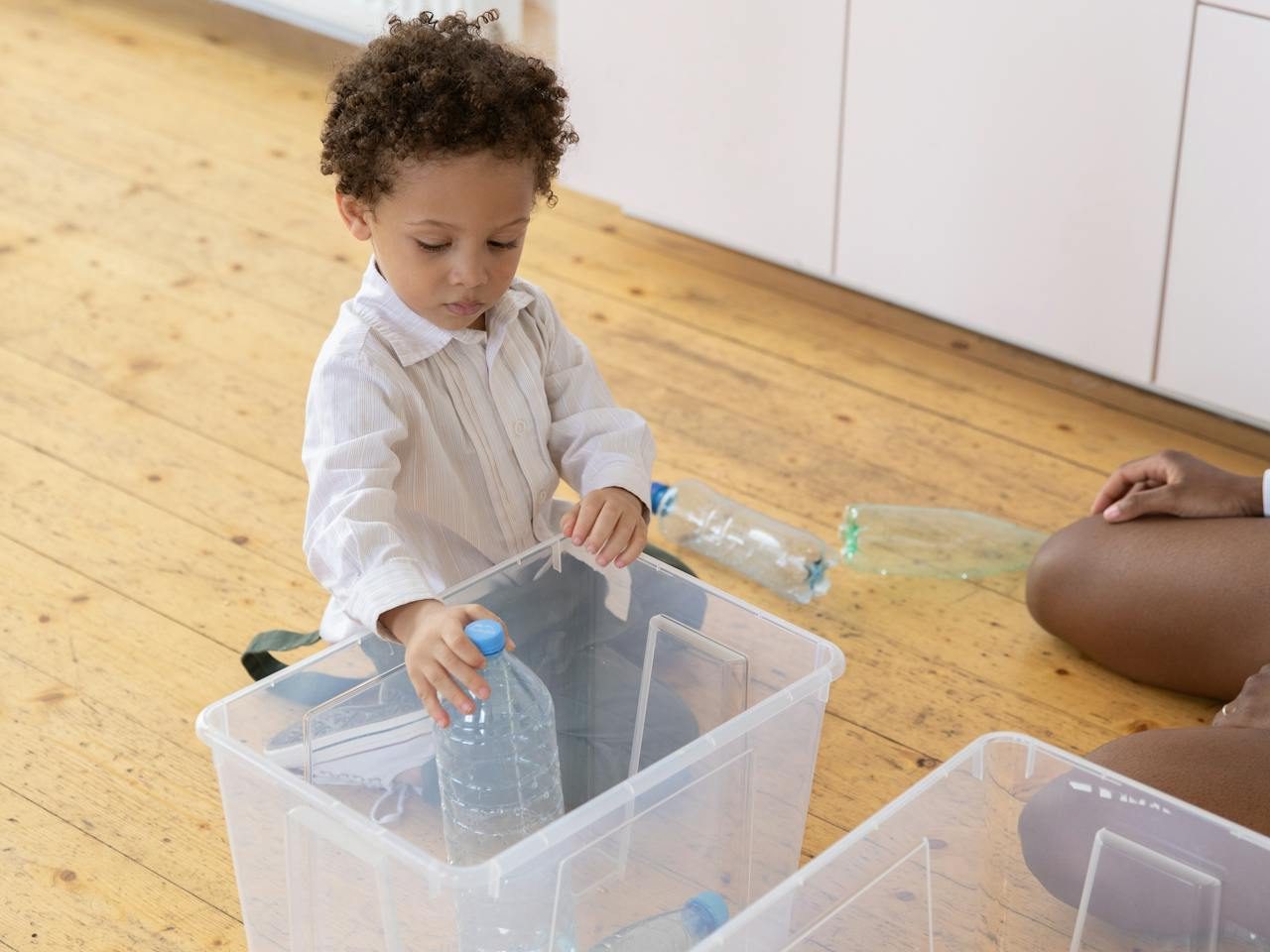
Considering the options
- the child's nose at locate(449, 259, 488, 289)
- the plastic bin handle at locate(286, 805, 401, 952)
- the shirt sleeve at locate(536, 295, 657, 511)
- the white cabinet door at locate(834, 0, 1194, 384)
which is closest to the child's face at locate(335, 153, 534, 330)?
the child's nose at locate(449, 259, 488, 289)

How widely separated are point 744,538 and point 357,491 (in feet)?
2.16

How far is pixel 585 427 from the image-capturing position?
1325mm

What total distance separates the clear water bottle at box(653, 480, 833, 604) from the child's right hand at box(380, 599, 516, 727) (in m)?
0.64

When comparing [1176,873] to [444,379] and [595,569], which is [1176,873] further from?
[444,379]

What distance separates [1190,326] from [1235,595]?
470 millimetres

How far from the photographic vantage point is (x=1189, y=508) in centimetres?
154

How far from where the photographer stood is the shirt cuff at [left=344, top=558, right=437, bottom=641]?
1.09 metres

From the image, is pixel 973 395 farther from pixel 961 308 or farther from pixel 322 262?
pixel 322 262

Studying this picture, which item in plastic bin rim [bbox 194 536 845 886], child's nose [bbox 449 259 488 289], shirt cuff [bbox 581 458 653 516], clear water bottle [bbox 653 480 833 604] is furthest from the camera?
clear water bottle [bbox 653 480 833 604]

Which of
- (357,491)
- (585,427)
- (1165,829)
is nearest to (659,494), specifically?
(585,427)

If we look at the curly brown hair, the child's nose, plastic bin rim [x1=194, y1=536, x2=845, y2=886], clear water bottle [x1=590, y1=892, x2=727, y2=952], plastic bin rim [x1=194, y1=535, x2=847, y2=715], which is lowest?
clear water bottle [x1=590, y1=892, x2=727, y2=952]

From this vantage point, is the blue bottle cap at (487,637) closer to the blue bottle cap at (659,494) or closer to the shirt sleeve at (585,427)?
the shirt sleeve at (585,427)

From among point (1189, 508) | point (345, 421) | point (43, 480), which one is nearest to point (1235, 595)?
point (1189, 508)

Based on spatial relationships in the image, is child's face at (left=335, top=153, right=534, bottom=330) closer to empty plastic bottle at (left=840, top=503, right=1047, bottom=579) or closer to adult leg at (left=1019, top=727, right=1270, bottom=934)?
adult leg at (left=1019, top=727, right=1270, bottom=934)
